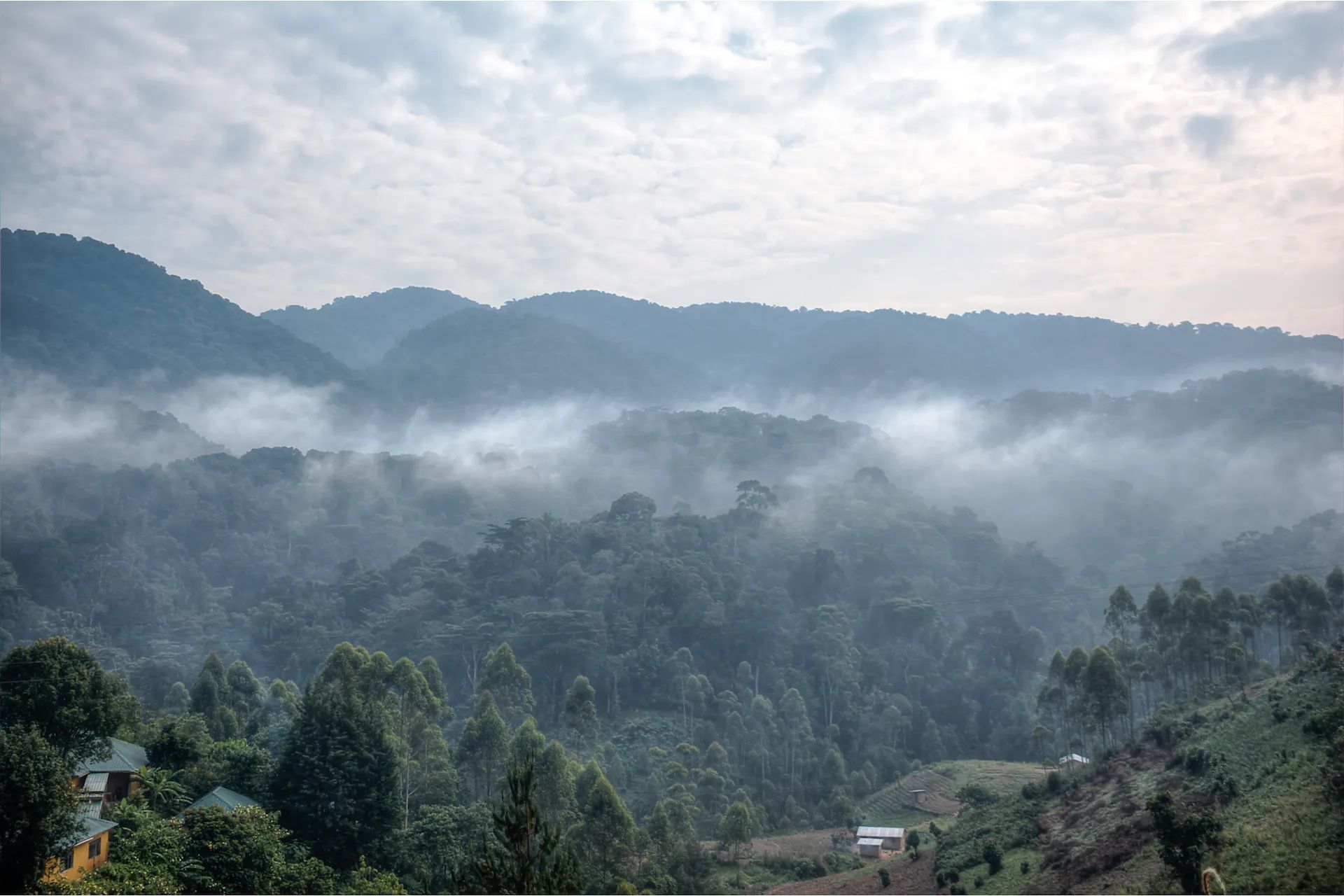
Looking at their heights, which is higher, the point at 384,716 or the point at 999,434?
the point at 999,434

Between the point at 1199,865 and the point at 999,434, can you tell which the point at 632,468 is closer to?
the point at 999,434

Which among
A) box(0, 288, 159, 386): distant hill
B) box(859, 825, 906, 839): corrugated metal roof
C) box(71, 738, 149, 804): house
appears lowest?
box(859, 825, 906, 839): corrugated metal roof

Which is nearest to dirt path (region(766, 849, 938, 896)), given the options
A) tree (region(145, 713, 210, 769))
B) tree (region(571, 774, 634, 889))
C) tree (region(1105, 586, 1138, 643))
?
tree (region(571, 774, 634, 889))

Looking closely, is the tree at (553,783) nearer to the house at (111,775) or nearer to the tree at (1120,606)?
the house at (111,775)

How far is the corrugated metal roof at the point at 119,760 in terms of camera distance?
31.8 m

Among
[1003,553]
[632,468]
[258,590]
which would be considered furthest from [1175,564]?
[258,590]

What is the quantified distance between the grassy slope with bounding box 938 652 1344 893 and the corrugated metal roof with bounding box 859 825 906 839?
19.4 ft

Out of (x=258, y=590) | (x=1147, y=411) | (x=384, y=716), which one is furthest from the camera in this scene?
(x=1147, y=411)

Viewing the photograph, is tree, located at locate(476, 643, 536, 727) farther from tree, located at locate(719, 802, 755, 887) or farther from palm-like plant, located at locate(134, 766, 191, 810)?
palm-like plant, located at locate(134, 766, 191, 810)

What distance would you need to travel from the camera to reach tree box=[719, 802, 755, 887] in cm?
4378

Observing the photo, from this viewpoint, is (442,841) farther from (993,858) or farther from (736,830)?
(993,858)

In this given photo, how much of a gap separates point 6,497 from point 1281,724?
110058 mm

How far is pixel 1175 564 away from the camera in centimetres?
11119

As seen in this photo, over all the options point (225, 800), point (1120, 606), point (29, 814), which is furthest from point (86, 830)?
point (1120, 606)
